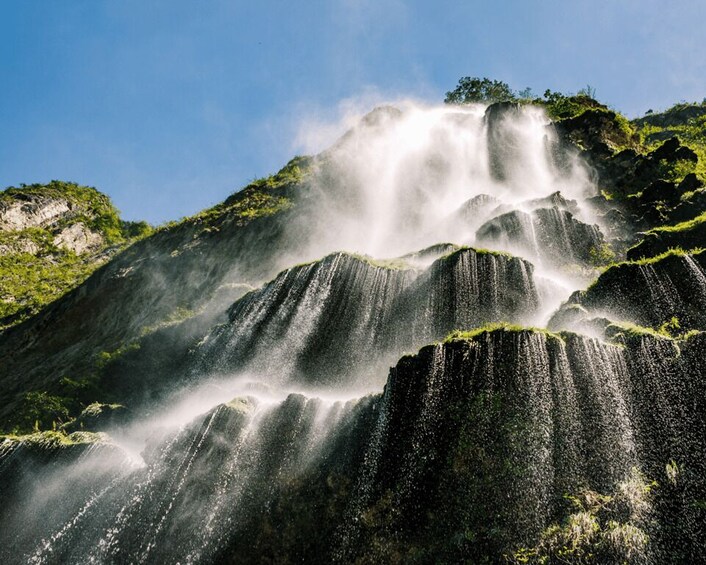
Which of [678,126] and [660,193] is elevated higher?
[678,126]

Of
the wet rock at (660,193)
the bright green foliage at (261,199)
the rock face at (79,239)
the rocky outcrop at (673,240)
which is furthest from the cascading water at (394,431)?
the rock face at (79,239)

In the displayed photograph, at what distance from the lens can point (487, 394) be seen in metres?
10.3

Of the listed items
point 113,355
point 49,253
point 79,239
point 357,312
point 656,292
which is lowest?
point 113,355

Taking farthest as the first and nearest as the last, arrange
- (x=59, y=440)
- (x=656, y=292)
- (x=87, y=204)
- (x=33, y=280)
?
(x=87, y=204) < (x=33, y=280) < (x=59, y=440) < (x=656, y=292)

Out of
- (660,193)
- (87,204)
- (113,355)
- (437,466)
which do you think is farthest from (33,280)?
(660,193)

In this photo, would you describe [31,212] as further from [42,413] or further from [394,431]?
[394,431]

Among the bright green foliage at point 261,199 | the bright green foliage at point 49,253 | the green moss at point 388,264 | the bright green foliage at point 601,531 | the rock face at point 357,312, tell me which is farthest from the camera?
the bright green foliage at point 49,253

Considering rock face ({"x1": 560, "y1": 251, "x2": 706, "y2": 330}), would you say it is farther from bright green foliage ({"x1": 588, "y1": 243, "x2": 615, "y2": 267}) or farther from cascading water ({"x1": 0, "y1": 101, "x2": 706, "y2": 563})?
bright green foliage ({"x1": 588, "y1": 243, "x2": 615, "y2": 267})

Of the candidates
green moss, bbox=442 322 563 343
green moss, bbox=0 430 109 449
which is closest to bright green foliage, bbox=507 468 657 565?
green moss, bbox=442 322 563 343

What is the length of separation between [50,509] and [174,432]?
12.0ft

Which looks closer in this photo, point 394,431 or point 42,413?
point 394,431

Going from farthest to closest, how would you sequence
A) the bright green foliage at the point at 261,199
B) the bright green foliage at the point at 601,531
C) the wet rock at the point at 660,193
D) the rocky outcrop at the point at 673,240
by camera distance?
the bright green foliage at the point at 261,199 < the wet rock at the point at 660,193 < the rocky outcrop at the point at 673,240 < the bright green foliage at the point at 601,531

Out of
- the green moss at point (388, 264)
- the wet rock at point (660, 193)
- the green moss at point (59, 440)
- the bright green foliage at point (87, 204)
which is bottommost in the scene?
the green moss at point (59, 440)

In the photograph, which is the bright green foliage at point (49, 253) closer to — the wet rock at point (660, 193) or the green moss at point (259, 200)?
the green moss at point (259, 200)
